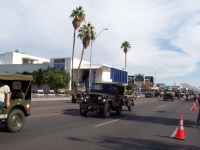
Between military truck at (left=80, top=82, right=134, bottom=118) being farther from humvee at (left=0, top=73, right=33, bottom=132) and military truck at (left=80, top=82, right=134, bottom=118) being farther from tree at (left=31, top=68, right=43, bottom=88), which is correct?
tree at (left=31, top=68, right=43, bottom=88)

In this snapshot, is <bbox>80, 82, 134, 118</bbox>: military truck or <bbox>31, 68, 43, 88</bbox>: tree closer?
<bbox>80, 82, 134, 118</bbox>: military truck

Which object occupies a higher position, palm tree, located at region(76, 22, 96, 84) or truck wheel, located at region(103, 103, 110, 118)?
palm tree, located at region(76, 22, 96, 84)

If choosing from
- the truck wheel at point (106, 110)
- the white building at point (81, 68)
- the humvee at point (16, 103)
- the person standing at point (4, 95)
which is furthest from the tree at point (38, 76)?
the person standing at point (4, 95)

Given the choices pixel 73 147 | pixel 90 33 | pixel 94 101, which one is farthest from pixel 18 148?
pixel 90 33

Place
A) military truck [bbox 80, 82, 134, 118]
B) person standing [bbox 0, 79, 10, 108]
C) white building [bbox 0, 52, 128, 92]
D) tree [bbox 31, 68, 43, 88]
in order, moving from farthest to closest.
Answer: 1. white building [bbox 0, 52, 128, 92]
2. tree [bbox 31, 68, 43, 88]
3. military truck [bbox 80, 82, 134, 118]
4. person standing [bbox 0, 79, 10, 108]

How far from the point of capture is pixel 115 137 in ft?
32.3

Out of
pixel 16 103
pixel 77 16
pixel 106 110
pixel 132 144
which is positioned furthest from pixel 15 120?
pixel 77 16

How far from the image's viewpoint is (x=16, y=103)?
9734mm

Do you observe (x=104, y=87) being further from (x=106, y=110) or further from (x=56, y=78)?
(x=56, y=78)

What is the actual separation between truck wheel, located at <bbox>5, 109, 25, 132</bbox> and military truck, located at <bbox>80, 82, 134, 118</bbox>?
6.27 meters

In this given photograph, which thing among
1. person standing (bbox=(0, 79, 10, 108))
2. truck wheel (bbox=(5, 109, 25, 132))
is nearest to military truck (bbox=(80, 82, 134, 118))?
truck wheel (bbox=(5, 109, 25, 132))

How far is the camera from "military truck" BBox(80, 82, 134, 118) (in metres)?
15.8

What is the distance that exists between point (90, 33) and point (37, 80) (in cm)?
1579

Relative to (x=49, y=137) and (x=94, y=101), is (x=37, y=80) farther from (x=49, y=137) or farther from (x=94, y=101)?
(x=49, y=137)
